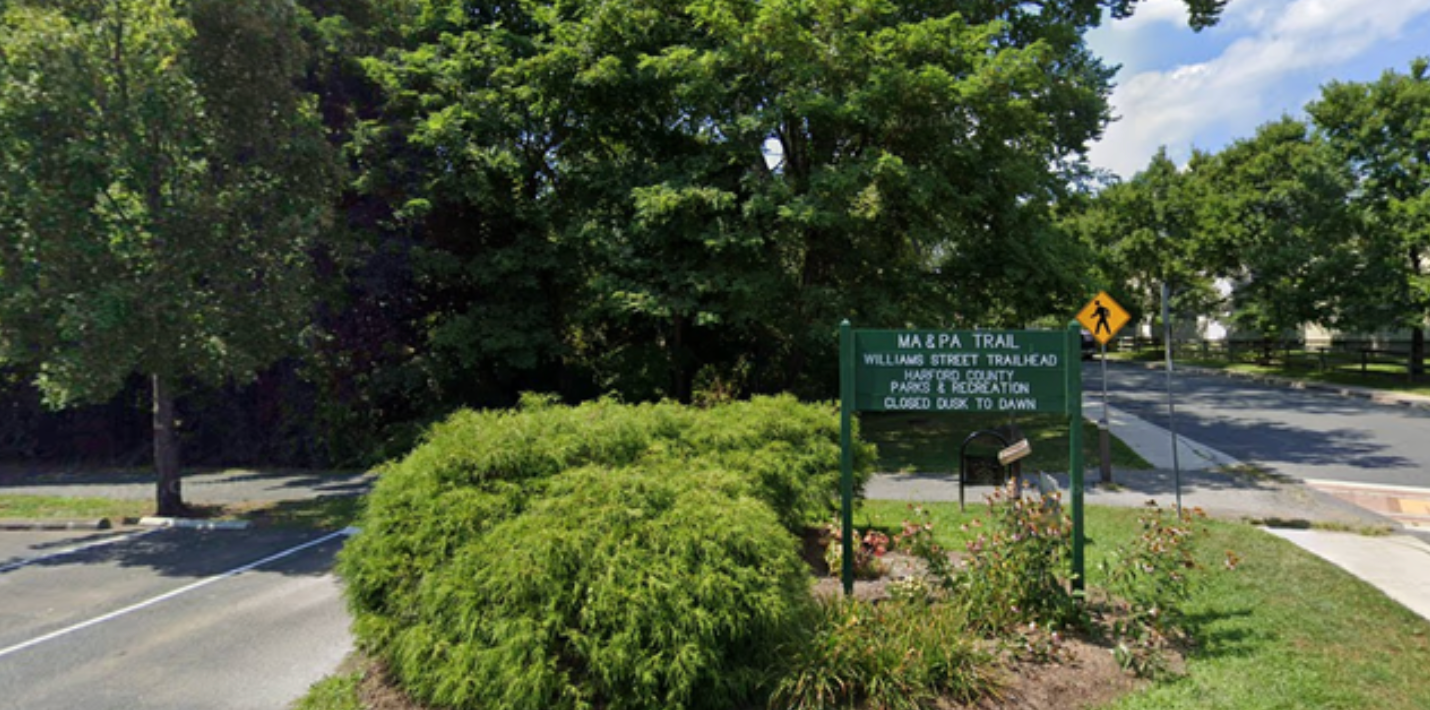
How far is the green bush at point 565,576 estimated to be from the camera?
3.87 metres

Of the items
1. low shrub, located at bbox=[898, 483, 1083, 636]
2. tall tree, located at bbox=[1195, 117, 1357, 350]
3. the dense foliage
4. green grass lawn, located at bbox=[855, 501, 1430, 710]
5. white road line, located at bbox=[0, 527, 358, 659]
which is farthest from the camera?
tall tree, located at bbox=[1195, 117, 1357, 350]

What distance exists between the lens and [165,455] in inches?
436

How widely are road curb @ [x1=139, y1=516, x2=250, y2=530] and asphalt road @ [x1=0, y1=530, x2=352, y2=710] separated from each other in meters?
0.53

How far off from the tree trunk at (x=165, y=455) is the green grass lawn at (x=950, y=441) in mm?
10705

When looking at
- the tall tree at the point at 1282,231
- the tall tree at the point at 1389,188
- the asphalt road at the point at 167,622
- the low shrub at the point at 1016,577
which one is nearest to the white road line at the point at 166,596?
the asphalt road at the point at 167,622

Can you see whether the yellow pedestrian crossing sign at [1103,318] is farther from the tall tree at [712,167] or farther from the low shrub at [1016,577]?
the low shrub at [1016,577]

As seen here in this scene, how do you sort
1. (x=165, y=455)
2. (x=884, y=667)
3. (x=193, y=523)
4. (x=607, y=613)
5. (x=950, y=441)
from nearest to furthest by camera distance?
(x=607, y=613), (x=884, y=667), (x=193, y=523), (x=165, y=455), (x=950, y=441)

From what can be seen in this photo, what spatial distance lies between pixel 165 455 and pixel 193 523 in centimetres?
122

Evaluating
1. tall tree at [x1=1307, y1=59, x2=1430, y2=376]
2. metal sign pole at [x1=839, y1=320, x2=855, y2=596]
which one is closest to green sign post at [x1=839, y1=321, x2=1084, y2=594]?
metal sign pole at [x1=839, y1=320, x2=855, y2=596]

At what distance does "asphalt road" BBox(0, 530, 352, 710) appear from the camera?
16.6 feet

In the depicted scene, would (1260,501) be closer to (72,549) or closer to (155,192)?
(72,549)

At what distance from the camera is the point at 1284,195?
3000 centimetres

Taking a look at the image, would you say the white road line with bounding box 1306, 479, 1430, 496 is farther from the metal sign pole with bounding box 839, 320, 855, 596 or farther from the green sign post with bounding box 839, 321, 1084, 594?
the metal sign pole with bounding box 839, 320, 855, 596

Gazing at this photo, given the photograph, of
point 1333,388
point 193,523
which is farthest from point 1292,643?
point 1333,388
